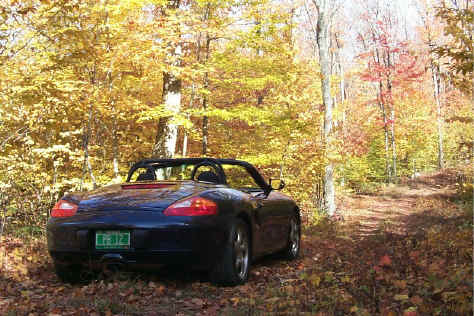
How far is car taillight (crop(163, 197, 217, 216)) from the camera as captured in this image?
4.97 meters

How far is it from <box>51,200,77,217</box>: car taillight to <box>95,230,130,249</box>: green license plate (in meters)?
0.43

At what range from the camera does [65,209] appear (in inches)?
211

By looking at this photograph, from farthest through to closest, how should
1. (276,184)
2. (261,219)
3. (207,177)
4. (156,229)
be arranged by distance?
(276,184) < (261,219) < (207,177) < (156,229)

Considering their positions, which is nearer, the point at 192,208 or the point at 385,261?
the point at 192,208

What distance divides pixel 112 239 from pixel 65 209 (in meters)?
0.71

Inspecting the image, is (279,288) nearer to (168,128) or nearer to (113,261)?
(113,261)

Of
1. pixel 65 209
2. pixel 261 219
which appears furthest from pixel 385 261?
pixel 65 209

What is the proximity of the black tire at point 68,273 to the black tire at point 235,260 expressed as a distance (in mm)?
1498

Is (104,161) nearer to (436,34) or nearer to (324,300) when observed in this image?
(324,300)

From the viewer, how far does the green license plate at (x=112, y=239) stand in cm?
498

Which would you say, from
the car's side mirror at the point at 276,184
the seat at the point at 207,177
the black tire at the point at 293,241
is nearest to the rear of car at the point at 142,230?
the seat at the point at 207,177

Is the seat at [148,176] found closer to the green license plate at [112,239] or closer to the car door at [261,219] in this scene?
the car door at [261,219]

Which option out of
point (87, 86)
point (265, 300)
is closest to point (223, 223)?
point (265, 300)

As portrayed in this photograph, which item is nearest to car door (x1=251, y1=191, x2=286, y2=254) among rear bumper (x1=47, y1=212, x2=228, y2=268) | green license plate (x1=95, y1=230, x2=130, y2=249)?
rear bumper (x1=47, y1=212, x2=228, y2=268)
